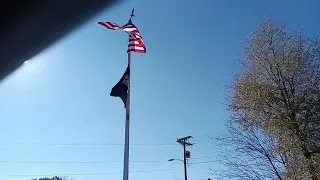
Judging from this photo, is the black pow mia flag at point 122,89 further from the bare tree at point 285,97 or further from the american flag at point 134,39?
the bare tree at point 285,97

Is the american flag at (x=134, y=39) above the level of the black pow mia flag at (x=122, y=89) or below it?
above

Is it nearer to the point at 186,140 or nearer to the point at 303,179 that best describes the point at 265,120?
the point at 303,179

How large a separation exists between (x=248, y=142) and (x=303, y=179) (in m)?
2.23

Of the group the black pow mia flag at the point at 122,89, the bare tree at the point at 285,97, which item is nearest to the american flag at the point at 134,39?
the black pow mia flag at the point at 122,89

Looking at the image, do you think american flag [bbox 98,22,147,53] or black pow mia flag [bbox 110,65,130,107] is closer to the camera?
black pow mia flag [bbox 110,65,130,107]

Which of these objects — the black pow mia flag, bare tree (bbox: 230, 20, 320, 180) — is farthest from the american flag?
bare tree (bbox: 230, 20, 320, 180)

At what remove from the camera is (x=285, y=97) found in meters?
11.8

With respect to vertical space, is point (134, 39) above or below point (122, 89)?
above

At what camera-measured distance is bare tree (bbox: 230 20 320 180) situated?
422 inches

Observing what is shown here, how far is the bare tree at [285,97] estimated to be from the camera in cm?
1073

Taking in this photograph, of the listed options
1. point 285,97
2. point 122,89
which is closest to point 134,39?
point 122,89

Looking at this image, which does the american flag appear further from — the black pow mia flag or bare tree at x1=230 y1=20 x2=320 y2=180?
bare tree at x1=230 y1=20 x2=320 y2=180

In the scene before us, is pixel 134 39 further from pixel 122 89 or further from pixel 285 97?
pixel 285 97

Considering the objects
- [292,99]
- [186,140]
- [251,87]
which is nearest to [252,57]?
[251,87]
